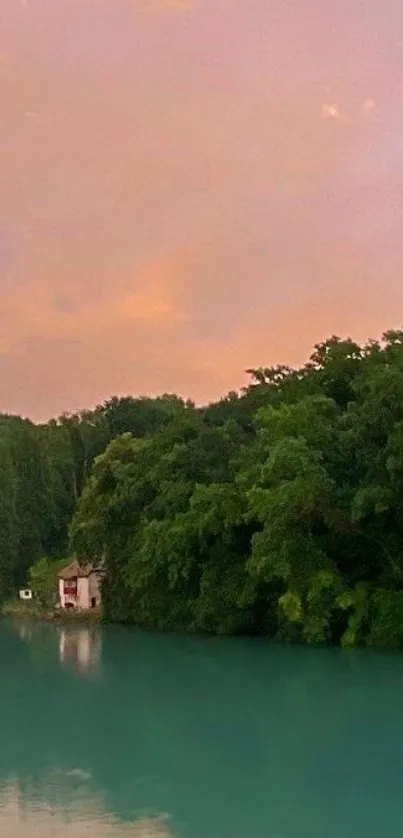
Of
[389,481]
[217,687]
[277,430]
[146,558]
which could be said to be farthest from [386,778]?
[146,558]

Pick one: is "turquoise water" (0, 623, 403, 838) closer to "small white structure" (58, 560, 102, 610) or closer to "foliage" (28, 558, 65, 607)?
"small white structure" (58, 560, 102, 610)

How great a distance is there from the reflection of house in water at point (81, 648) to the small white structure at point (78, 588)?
4847 millimetres

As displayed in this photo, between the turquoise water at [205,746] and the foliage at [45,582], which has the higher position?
the foliage at [45,582]

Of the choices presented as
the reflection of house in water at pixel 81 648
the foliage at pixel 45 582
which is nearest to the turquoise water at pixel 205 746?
the reflection of house in water at pixel 81 648

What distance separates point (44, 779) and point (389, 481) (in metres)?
16.1

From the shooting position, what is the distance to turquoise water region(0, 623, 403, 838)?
12797 millimetres

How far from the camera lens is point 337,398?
3669 cm

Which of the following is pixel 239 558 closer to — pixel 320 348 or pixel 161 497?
pixel 161 497

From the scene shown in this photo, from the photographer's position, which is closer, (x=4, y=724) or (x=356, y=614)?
(x=4, y=724)

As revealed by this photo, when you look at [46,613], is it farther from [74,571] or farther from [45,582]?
[45,582]

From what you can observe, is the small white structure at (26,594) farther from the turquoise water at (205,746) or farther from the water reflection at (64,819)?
the water reflection at (64,819)

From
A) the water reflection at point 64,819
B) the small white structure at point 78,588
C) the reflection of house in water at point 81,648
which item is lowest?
the water reflection at point 64,819

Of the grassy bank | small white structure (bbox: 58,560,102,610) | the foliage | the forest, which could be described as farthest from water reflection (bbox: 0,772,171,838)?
the foliage

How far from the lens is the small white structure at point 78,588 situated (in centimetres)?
4759
